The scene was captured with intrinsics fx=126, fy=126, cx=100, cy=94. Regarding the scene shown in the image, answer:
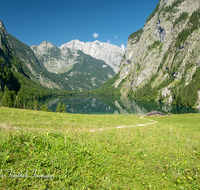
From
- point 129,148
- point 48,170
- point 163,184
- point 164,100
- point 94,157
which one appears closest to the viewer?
point 48,170

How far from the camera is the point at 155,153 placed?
7.91 meters

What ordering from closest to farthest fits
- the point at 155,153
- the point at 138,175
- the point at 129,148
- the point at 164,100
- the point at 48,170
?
the point at 48,170 → the point at 138,175 → the point at 155,153 → the point at 129,148 → the point at 164,100

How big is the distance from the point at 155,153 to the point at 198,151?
9.73 ft

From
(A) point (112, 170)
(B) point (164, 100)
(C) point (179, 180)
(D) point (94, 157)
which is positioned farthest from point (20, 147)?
(B) point (164, 100)

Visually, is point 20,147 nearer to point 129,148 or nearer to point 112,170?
point 112,170

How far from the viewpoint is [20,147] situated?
617cm

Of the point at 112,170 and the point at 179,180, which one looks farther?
the point at 112,170

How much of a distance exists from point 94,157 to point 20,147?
3713 millimetres

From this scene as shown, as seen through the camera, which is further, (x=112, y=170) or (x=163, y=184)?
(x=112, y=170)

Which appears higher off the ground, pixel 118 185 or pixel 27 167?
pixel 27 167

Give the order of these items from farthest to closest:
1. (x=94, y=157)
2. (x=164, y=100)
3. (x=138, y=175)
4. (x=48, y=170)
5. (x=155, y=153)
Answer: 1. (x=164, y=100)
2. (x=155, y=153)
3. (x=94, y=157)
4. (x=138, y=175)
5. (x=48, y=170)

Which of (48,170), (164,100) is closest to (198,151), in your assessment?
(48,170)

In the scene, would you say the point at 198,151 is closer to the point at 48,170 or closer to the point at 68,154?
the point at 68,154

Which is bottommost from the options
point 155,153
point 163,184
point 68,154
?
point 163,184
